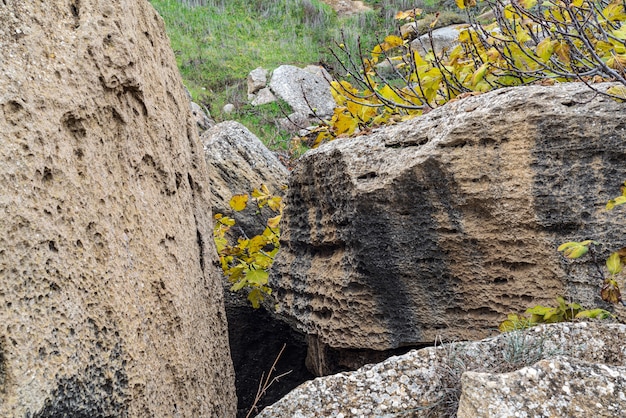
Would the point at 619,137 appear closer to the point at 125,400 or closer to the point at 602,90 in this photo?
the point at 602,90

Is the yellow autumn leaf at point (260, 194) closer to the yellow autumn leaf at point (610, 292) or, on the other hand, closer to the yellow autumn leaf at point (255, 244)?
the yellow autumn leaf at point (255, 244)

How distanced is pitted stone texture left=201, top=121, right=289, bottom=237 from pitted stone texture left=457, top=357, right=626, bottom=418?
324 cm

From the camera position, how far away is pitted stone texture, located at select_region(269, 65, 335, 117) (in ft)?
36.3

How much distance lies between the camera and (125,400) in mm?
1896

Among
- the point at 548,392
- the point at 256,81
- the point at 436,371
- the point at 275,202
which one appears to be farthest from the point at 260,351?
the point at 256,81

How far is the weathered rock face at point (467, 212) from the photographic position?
2535mm

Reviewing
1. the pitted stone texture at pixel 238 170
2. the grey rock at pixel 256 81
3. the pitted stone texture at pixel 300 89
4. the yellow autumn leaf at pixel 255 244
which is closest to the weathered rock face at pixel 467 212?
the yellow autumn leaf at pixel 255 244

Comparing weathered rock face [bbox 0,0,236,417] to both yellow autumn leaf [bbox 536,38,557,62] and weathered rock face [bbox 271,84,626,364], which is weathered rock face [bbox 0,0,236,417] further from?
yellow autumn leaf [bbox 536,38,557,62]

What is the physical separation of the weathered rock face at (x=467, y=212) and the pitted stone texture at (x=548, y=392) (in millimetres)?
915

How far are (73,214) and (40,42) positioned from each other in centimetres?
51

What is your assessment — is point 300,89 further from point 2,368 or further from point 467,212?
point 2,368

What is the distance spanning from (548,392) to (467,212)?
3.58 ft

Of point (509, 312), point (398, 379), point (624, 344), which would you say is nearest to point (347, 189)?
point (509, 312)

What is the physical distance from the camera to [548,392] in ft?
5.50
